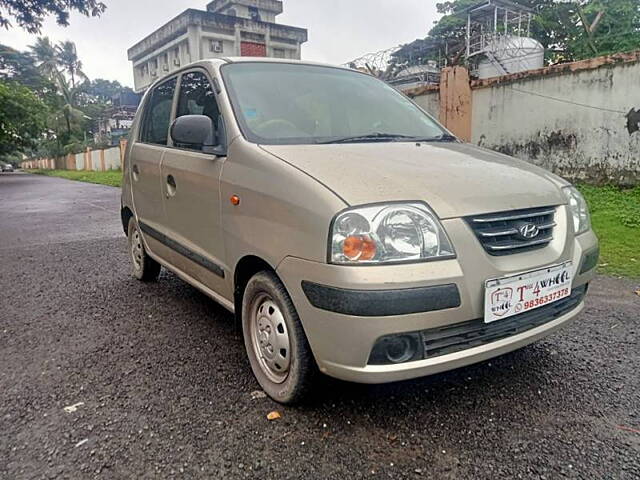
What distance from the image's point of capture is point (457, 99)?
8.74 m

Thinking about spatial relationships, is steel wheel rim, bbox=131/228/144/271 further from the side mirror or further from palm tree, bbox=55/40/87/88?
palm tree, bbox=55/40/87/88

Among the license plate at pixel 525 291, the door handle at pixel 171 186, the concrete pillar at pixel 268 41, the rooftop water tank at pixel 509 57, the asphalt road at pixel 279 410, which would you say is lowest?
the asphalt road at pixel 279 410

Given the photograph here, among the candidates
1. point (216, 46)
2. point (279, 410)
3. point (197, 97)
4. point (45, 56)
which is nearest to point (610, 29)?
point (197, 97)

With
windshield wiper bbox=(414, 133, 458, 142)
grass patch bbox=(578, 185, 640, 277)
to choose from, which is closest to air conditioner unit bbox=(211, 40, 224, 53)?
grass patch bbox=(578, 185, 640, 277)

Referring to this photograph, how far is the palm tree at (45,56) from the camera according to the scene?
163 feet

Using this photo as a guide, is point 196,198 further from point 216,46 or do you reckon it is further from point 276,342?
point 216,46

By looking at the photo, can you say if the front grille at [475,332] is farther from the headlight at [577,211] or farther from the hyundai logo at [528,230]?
the headlight at [577,211]

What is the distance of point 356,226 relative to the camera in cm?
179

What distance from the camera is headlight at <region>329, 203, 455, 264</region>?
5.84 feet

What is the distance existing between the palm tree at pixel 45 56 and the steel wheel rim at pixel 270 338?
2239 inches

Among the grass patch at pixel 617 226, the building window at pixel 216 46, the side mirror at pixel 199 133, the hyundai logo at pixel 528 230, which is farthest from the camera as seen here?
the building window at pixel 216 46

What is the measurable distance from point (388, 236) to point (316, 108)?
129cm

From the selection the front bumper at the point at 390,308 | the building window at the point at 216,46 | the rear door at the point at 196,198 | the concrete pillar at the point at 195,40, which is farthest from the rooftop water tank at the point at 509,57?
the building window at the point at 216,46

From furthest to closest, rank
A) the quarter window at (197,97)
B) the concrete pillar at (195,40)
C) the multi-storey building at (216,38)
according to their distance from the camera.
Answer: the multi-storey building at (216,38)
the concrete pillar at (195,40)
the quarter window at (197,97)
